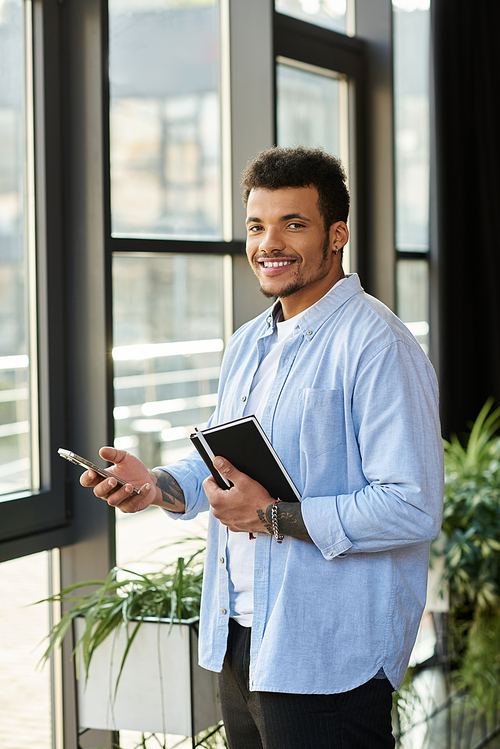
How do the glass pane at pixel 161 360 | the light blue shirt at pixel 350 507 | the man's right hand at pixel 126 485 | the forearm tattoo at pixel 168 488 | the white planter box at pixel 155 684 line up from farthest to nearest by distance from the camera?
the glass pane at pixel 161 360 < the white planter box at pixel 155 684 < the forearm tattoo at pixel 168 488 < the man's right hand at pixel 126 485 < the light blue shirt at pixel 350 507

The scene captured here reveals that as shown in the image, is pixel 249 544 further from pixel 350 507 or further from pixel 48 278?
pixel 48 278

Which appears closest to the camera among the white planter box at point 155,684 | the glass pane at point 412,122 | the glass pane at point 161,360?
the white planter box at point 155,684

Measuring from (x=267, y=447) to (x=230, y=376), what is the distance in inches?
13.9

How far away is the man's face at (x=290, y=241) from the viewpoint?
1410 mm

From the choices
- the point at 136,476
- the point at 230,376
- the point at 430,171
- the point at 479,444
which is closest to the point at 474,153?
the point at 430,171

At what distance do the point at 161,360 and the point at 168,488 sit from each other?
2.81 feet

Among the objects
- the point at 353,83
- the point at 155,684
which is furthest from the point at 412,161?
the point at 155,684

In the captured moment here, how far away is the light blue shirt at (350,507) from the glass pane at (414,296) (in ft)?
7.02

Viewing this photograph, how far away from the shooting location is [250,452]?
1.31 metres

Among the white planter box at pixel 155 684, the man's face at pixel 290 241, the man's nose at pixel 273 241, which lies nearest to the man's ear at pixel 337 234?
the man's face at pixel 290 241

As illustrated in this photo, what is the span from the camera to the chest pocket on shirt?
1.33 m

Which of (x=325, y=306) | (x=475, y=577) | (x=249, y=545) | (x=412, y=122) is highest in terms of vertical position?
(x=412, y=122)

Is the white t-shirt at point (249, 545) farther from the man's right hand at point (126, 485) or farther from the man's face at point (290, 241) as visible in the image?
the man's right hand at point (126, 485)

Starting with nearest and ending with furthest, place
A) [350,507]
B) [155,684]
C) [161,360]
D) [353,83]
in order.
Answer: [350,507] → [155,684] → [161,360] → [353,83]
